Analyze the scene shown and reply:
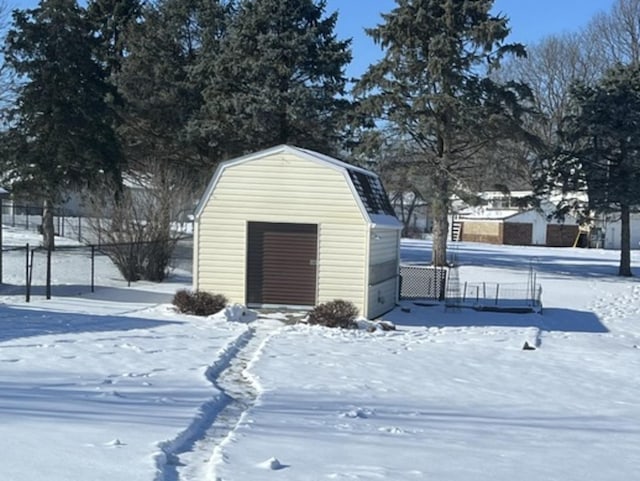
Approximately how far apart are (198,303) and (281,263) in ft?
8.02

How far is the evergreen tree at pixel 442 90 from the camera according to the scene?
→ 28.9 metres

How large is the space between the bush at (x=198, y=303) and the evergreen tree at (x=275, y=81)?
13.8 meters

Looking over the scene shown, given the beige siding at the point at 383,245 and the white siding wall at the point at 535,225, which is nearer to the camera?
the beige siding at the point at 383,245

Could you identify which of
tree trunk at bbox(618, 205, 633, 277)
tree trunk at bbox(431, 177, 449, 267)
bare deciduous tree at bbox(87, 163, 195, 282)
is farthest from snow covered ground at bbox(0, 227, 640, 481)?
tree trunk at bbox(618, 205, 633, 277)

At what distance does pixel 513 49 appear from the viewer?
3002 cm

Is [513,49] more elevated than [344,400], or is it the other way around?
[513,49]

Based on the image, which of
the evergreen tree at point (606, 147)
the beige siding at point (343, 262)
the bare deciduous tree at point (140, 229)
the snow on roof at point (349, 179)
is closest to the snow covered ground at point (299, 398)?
the beige siding at point (343, 262)

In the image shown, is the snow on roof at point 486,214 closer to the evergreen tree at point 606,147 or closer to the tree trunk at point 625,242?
the tree trunk at point 625,242

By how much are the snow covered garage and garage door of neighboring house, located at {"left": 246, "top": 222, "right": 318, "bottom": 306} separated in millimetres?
25

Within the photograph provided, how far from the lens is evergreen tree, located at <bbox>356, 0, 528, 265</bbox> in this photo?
2891 cm

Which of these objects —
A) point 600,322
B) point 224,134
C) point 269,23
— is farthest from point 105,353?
point 269,23

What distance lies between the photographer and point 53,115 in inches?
1080

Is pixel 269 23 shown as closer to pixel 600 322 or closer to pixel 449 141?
pixel 449 141

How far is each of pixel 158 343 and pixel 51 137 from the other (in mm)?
17305
